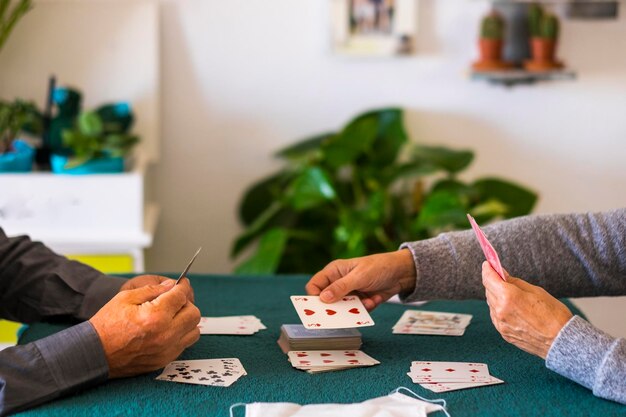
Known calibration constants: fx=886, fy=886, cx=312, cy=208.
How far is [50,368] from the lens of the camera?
4.78ft

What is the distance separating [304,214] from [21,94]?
3.80ft

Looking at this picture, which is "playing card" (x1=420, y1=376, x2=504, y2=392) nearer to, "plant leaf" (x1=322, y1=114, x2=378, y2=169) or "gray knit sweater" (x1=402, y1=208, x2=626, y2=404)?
"gray knit sweater" (x1=402, y1=208, x2=626, y2=404)

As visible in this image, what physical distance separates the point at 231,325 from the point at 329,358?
281 mm

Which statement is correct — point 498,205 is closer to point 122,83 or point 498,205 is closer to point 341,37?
point 341,37

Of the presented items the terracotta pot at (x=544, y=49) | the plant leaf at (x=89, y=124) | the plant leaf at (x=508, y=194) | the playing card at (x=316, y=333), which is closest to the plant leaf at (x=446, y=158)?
the plant leaf at (x=508, y=194)

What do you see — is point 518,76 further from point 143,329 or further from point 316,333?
point 143,329

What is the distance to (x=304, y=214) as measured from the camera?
348cm

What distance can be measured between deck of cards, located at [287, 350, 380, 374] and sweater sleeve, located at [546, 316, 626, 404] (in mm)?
340

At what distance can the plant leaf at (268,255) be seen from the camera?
121 inches

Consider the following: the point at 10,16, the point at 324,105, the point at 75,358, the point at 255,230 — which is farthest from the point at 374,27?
the point at 75,358

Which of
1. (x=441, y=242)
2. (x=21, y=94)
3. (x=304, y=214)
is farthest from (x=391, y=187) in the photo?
(x=441, y=242)

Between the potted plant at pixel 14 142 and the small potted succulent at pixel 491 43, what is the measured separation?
1.67 m

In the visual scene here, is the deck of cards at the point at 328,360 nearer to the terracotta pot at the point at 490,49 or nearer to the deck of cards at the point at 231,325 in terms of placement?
the deck of cards at the point at 231,325

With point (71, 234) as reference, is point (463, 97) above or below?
above
